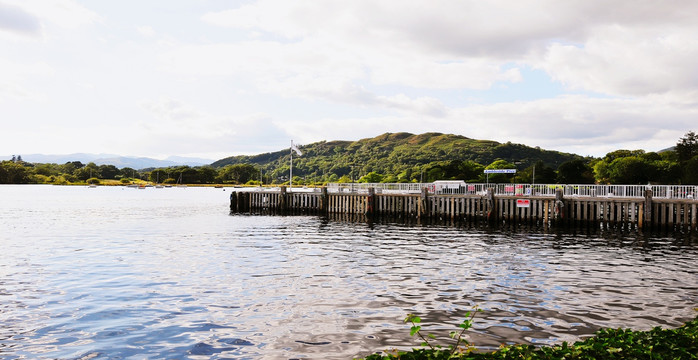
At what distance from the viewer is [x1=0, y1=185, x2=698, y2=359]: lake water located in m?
12.4

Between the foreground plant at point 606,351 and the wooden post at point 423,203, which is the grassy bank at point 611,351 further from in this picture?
the wooden post at point 423,203

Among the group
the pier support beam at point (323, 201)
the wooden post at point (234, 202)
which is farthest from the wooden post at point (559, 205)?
the wooden post at point (234, 202)

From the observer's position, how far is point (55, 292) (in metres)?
17.8

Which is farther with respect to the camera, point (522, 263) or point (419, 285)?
point (522, 263)

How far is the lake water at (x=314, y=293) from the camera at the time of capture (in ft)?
40.8

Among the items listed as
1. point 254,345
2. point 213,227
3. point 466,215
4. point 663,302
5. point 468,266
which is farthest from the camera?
point 466,215

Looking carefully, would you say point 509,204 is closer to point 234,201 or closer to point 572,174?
point 234,201

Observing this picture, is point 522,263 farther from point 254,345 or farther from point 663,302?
point 254,345

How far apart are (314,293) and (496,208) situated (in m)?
36.7

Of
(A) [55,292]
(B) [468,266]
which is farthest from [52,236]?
(B) [468,266]

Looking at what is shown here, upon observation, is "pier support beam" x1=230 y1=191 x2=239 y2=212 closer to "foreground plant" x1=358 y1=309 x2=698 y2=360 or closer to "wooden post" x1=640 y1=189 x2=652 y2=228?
"wooden post" x1=640 y1=189 x2=652 y2=228

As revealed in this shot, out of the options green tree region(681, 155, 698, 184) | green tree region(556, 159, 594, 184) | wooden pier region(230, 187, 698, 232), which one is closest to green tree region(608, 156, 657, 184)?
green tree region(556, 159, 594, 184)

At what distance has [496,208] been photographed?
165 ft

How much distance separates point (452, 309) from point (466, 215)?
122ft
